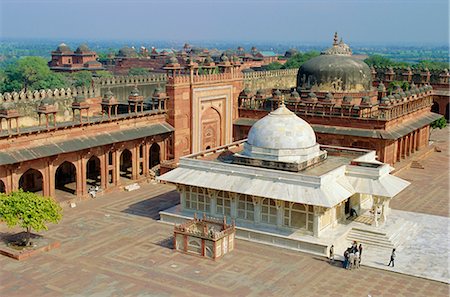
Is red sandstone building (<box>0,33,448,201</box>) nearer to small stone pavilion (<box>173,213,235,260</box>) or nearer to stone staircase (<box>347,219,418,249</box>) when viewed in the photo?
small stone pavilion (<box>173,213,235,260</box>)

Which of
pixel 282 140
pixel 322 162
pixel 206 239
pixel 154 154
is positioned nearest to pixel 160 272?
pixel 206 239

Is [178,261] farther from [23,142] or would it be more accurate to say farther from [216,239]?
[23,142]

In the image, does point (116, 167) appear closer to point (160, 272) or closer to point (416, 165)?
point (160, 272)

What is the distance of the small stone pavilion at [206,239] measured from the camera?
22375 mm

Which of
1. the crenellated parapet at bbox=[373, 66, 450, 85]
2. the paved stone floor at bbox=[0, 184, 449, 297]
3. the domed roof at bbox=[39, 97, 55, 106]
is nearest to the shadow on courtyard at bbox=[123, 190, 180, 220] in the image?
the paved stone floor at bbox=[0, 184, 449, 297]

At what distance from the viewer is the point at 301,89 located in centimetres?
4397

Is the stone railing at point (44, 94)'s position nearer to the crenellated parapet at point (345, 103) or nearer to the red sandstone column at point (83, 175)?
the red sandstone column at point (83, 175)

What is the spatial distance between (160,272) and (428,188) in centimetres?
1994

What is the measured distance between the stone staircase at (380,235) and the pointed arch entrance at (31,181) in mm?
17463

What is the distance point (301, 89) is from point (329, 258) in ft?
75.8

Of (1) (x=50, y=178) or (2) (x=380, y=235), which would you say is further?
(1) (x=50, y=178)

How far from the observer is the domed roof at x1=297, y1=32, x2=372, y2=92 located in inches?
1672

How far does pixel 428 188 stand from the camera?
3447cm

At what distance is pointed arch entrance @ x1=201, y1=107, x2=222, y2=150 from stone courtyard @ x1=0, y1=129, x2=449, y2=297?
45.0 ft
